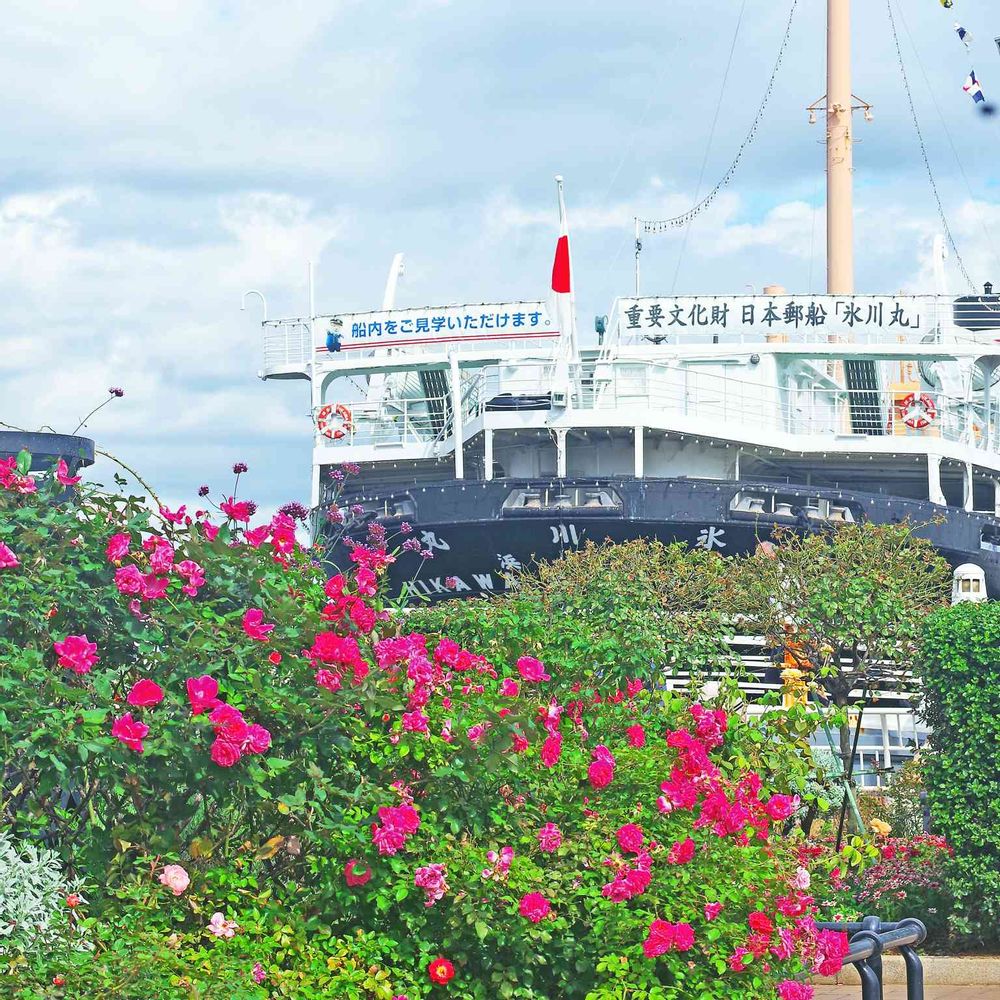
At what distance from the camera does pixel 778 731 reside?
7.42m

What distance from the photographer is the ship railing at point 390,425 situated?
3704 cm

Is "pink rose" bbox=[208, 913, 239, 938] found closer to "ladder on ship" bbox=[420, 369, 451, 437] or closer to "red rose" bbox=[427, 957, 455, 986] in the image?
"red rose" bbox=[427, 957, 455, 986]

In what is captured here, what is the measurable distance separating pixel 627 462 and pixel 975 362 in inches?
377

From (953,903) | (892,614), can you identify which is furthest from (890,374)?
(953,903)

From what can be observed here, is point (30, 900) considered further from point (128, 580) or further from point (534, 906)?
point (534, 906)

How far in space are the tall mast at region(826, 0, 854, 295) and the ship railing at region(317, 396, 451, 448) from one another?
15.0m

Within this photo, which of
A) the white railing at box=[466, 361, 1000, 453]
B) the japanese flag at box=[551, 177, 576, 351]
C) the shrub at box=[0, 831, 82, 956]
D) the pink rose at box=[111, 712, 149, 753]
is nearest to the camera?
the shrub at box=[0, 831, 82, 956]

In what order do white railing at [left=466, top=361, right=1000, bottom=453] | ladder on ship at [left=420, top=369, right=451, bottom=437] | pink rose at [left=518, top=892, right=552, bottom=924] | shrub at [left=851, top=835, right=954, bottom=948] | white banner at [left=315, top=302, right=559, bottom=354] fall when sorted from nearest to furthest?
pink rose at [left=518, top=892, right=552, bottom=924], shrub at [left=851, top=835, right=954, bottom=948], white railing at [left=466, top=361, right=1000, bottom=453], white banner at [left=315, top=302, right=559, bottom=354], ladder on ship at [left=420, top=369, right=451, bottom=437]

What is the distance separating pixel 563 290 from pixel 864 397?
10.5 meters

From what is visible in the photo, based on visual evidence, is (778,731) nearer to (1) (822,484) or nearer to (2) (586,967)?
(2) (586,967)

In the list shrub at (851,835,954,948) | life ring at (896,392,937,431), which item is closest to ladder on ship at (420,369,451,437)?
life ring at (896,392,937,431)

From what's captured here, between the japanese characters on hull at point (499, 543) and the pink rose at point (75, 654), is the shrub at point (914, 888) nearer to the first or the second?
the pink rose at point (75, 654)

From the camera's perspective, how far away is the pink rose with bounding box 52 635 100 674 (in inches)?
219

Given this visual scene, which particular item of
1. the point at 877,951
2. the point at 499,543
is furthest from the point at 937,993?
the point at 499,543
